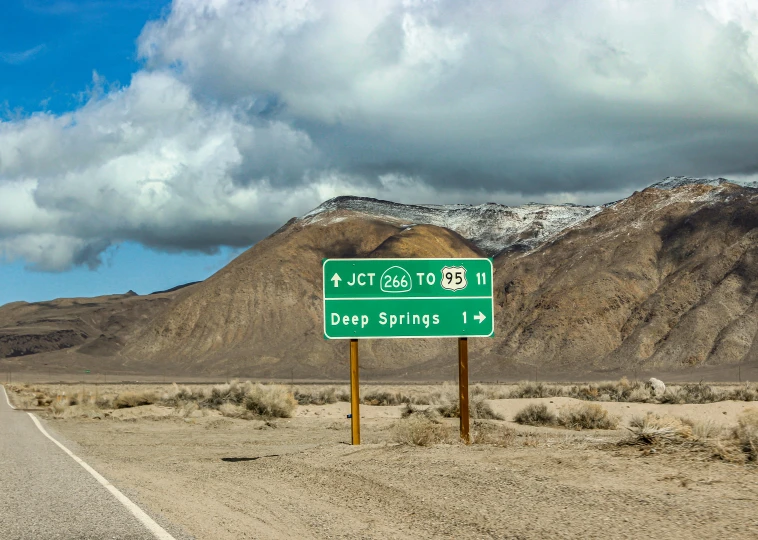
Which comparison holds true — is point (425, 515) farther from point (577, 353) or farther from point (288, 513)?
point (577, 353)

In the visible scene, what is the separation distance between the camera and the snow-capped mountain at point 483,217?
11544cm

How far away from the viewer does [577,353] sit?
252ft

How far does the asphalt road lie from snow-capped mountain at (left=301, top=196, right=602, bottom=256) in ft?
324

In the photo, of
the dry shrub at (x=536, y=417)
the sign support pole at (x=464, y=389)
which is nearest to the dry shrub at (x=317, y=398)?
the dry shrub at (x=536, y=417)

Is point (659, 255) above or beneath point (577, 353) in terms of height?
above

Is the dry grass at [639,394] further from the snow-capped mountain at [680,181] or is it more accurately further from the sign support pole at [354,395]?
the snow-capped mountain at [680,181]

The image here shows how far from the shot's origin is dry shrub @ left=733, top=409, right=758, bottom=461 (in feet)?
35.2

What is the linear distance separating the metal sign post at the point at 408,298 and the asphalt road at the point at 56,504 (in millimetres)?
5516

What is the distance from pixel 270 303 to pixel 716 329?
4936 cm

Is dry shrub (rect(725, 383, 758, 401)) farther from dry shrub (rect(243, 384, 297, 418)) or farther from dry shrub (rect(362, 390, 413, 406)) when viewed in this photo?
dry shrub (rect(243, 384, 297, 418))

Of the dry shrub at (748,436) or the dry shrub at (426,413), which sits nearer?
the dry shrub at (748,436)

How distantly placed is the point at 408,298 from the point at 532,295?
73.3m

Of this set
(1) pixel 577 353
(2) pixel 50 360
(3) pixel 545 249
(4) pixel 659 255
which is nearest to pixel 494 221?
(3) pixel 545 249

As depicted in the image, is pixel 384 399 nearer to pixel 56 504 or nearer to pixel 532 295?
pixel 56 504
